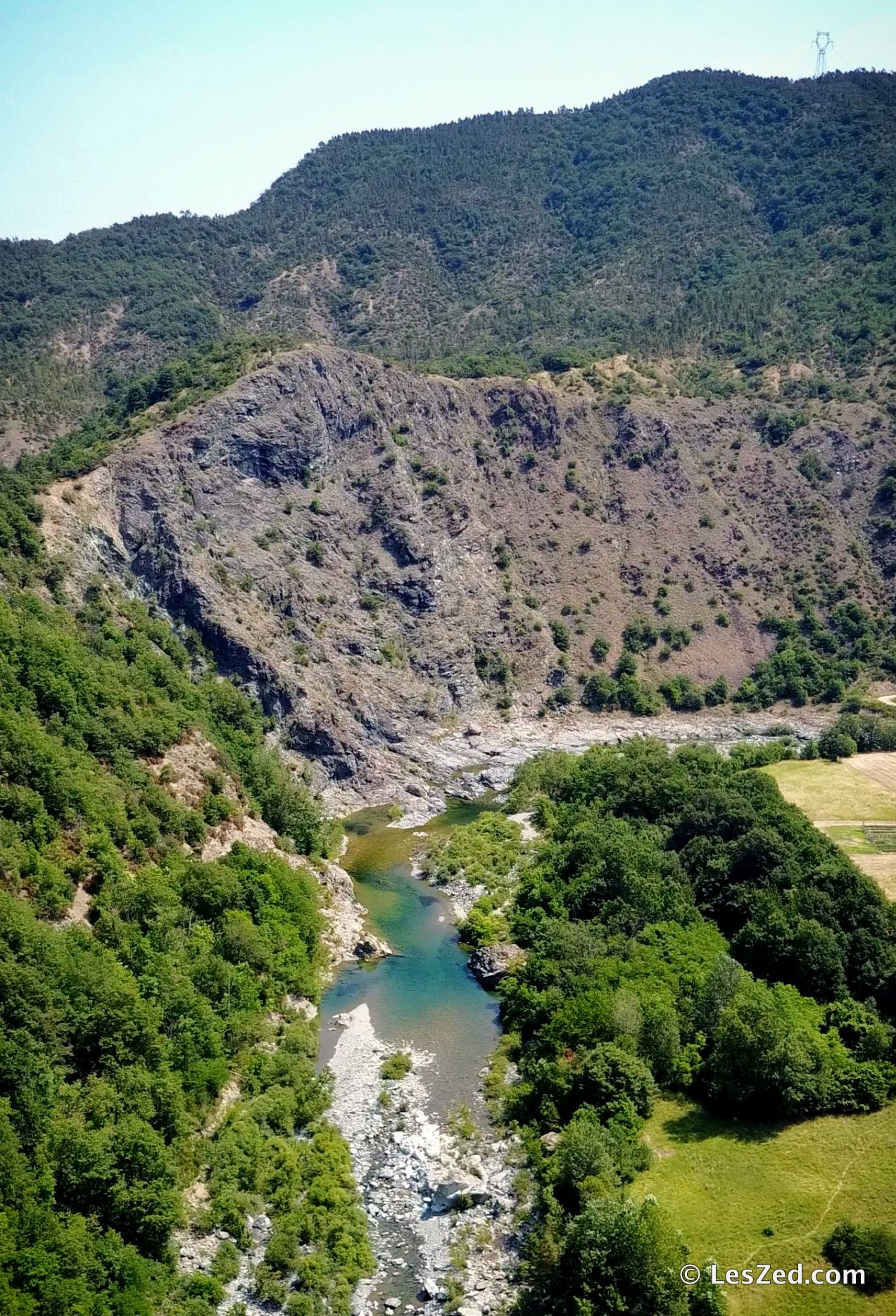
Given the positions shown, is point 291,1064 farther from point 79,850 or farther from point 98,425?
point 98,425

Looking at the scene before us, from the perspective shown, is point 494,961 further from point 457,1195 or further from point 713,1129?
point 457,1195

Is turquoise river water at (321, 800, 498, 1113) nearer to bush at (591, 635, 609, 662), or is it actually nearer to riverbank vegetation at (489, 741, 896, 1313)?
riverbank vegetation at (489, 741, 896, 1313)

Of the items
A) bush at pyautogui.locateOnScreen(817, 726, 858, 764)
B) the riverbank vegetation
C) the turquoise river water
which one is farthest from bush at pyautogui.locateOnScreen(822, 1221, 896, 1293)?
bush at pyautogui.locateOnScreen(817, 726, 858, 764)

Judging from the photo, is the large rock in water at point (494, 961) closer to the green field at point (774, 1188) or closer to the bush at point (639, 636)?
the green field at point (774, 1188)

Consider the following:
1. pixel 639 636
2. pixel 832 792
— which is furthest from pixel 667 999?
pixel 639 636

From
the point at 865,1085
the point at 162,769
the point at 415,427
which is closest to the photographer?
the point at 865,1085

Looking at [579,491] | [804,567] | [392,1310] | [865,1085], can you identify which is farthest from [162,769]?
[804,567]
